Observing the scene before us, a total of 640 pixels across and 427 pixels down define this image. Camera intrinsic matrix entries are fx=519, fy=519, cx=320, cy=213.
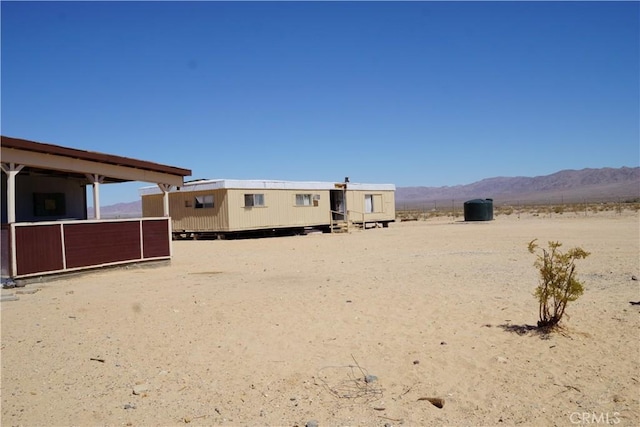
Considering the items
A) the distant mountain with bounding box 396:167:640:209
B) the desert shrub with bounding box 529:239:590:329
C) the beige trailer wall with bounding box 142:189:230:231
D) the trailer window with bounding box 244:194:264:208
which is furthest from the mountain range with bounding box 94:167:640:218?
the desert shrub with bounding box 529:239:590:329

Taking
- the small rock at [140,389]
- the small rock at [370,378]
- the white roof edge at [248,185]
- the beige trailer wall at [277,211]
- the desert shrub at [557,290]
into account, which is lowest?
the small rock at [370,378]

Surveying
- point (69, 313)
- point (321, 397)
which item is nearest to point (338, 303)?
point (321, 397)

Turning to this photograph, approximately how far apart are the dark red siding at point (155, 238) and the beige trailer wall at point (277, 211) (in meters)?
9.58

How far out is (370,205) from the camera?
32219 mm

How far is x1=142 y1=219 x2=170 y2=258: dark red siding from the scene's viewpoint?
13.8 meters

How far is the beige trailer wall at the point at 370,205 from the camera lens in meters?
30.6

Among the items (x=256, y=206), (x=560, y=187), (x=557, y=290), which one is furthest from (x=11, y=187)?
(x=560, y=187)

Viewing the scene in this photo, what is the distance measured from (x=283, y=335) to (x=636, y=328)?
14.1 ft

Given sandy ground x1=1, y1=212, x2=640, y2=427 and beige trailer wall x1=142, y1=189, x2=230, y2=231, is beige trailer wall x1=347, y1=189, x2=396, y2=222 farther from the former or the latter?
sandy ground x1=1, y1=212, x2=640, y2=427

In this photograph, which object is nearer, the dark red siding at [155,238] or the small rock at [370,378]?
the small rock at [370,378]

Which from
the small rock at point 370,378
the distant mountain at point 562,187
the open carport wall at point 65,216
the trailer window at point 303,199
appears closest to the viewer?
the small rock at point 370,378

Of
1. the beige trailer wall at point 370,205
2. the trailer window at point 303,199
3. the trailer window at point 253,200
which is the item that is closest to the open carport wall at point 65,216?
the trailer window at point 253,200

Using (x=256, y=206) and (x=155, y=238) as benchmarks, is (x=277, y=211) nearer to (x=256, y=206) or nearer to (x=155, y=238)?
(x=256, y=206)

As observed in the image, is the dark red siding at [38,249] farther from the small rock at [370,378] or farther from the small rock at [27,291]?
the small rock at [370,378]
